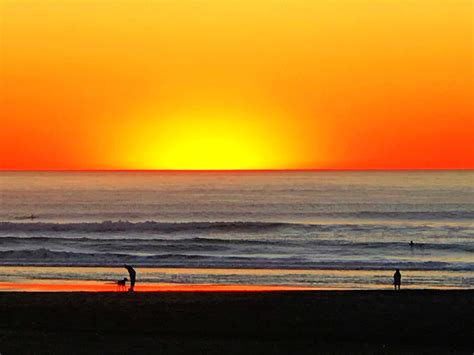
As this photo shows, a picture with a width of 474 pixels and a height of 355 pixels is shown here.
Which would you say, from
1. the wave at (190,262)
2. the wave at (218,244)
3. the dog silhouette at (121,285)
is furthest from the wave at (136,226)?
the dog silhouette at (121,285)

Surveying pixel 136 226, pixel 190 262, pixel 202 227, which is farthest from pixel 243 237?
pixel 190 262

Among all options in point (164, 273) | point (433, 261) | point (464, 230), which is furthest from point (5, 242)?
A: point (464, 230)

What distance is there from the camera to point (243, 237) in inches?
2382

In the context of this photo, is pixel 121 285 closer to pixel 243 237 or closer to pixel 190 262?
pixel 190 262

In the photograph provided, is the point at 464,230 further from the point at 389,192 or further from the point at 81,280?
the point at 389,192

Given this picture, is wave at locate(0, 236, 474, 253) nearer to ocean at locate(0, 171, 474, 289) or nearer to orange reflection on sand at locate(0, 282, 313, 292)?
ocean at locate(0, 171, 474, 289)

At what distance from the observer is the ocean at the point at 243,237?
37.2 metres

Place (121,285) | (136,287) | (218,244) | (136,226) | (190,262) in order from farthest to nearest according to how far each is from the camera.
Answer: (136,226) → (218,244) → (190,262) → (136,287) → (121,285)

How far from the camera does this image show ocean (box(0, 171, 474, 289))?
37219 mm
